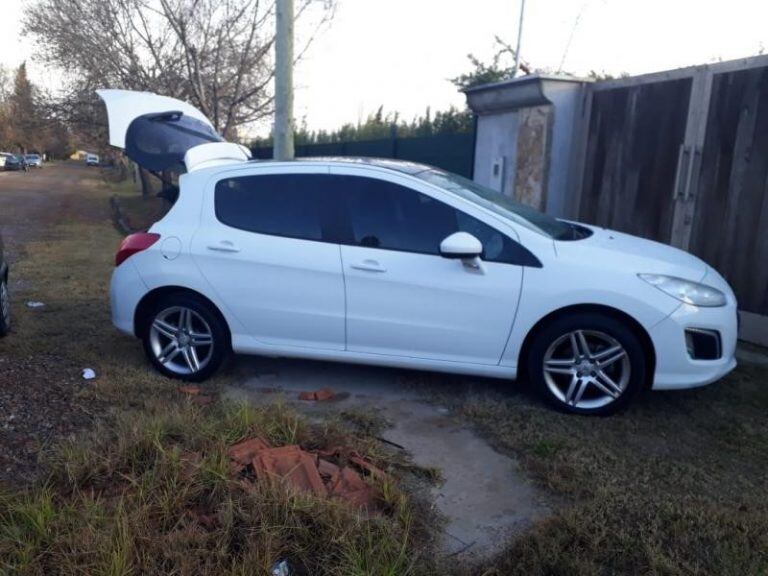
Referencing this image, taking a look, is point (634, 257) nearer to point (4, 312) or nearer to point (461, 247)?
point (461, 247)

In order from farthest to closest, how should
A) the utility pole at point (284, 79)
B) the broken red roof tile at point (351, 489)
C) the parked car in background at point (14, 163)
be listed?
the parked car in background at point (14, 163) → the utility pole at point (284, 79) → the broken red roof tile at point (351, 489)

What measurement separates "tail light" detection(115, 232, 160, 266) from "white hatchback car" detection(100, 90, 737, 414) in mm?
10

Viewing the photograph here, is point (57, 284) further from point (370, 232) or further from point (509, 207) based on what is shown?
point (509, 207)

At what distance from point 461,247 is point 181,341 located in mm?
2197

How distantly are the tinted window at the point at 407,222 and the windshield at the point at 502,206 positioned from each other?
7.6 inches

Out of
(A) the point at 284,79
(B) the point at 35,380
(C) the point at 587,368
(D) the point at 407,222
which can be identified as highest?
(A) the point at 284,79

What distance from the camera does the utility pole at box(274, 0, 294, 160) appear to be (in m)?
6.82

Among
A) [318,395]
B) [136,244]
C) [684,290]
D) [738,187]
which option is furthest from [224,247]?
[738,187]

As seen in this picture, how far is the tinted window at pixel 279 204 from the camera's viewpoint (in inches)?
186

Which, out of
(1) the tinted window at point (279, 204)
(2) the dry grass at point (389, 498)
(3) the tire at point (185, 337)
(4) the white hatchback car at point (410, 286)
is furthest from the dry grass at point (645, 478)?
(3) the tire at point (185, 337)

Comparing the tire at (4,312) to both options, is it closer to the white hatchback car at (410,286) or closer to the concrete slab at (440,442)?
the white hatchback car at (410,286)

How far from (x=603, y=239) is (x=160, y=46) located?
14.4 meters

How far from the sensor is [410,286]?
444 centimetres

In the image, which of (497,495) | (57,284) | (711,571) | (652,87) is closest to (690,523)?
(711,571)
